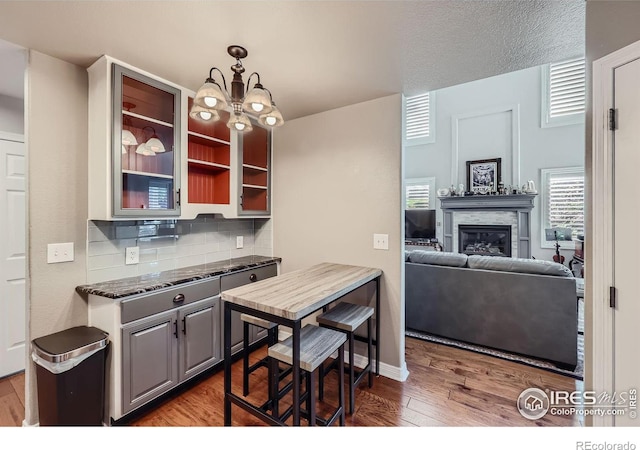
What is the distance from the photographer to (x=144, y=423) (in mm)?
1807

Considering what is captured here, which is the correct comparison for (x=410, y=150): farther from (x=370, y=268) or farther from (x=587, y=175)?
(x=587, y=175)

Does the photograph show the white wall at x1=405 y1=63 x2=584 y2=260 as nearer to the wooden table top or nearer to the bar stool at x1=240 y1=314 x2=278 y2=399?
the wooden table top

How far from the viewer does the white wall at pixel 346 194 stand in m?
2.37

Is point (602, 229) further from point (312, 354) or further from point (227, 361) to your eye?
point (227, 361)

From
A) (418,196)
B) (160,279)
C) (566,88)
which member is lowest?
(160,279)

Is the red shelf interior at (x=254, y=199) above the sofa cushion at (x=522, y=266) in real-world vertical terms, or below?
above

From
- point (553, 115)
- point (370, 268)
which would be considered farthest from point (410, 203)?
point (370, 268)

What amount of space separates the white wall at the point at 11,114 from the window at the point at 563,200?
7.57 meters

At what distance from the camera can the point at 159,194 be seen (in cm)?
208

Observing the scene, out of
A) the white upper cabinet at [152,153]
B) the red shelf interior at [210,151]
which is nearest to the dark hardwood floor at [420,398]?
the white upper cabinet at [152,153]

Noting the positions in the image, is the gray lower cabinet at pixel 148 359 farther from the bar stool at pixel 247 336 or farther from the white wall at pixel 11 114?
the white wall at pixel 11 114

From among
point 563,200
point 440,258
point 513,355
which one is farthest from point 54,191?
point 563,200

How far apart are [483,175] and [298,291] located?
19.2 ft

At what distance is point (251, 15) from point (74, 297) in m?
2.04
